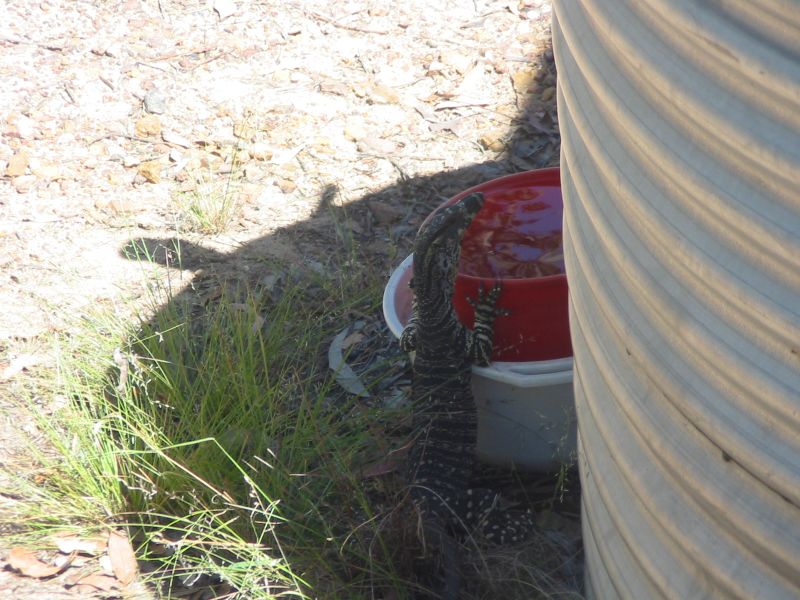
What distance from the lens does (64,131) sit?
5512 mm

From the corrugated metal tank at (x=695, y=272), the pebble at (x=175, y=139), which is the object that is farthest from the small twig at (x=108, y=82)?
the corrugated metal tank at (x=695, y=272)

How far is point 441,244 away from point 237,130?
2.52 meters

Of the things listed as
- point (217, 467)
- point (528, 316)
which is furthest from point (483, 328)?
point (217, 467)

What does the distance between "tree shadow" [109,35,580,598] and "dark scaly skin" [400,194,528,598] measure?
10 cm

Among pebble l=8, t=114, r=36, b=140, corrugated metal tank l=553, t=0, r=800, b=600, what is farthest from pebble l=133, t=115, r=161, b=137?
corrugated metal tank l=553, t=0, r=800, b=600

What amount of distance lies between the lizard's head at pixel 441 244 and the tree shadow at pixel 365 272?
351 millimetres

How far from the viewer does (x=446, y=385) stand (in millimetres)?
3107

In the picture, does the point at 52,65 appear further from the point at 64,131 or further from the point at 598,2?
the point at 598,2

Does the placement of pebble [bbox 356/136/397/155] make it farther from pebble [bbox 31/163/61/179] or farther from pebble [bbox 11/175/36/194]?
pebble [bbox 11/175/36/194]

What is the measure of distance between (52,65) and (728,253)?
18.6ft

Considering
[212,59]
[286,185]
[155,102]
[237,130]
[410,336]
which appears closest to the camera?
[410,336]

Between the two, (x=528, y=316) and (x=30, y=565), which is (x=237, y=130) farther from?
(x=30, y=565)

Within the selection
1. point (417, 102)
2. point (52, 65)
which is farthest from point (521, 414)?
point (52, 65)

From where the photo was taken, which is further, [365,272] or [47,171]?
[47,171]
